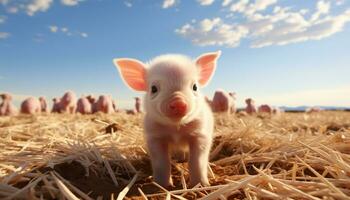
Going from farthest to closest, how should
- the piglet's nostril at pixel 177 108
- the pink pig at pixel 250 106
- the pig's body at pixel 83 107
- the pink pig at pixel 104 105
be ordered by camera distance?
the pink pig at pixel 250 106
the pink pig at pixel 104 105
the pig's body at pixel 83 107
the piglet's nostril at pixel 177 108

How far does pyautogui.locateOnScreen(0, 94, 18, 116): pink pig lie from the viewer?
925 inches

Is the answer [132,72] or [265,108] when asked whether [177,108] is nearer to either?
[132,72]

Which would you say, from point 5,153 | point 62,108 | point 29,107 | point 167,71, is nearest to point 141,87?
point 167,71

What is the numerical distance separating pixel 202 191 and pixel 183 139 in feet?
2.50

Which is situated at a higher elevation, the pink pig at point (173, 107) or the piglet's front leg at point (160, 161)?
the pink pig at point (173, 107)

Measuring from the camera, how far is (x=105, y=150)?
4555 mm

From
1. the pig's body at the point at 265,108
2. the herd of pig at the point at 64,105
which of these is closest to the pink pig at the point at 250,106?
the pig's body at the point at 265,108

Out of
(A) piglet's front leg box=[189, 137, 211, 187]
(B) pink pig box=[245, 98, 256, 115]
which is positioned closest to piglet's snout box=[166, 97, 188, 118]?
(A) piglet's front leg box=[189, 137, 211, 187]

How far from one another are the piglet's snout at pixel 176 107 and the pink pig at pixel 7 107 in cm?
2176

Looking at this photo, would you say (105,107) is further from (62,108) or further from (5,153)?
(5,153)

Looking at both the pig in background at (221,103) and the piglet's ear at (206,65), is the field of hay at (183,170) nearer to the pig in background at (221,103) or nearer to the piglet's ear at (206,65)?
the piglet's ear at (206,65)

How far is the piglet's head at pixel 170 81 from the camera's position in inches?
135

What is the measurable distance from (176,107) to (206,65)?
1015 mm

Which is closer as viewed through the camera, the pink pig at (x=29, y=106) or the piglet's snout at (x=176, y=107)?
the piglet's snout at (x=176, y=107)
